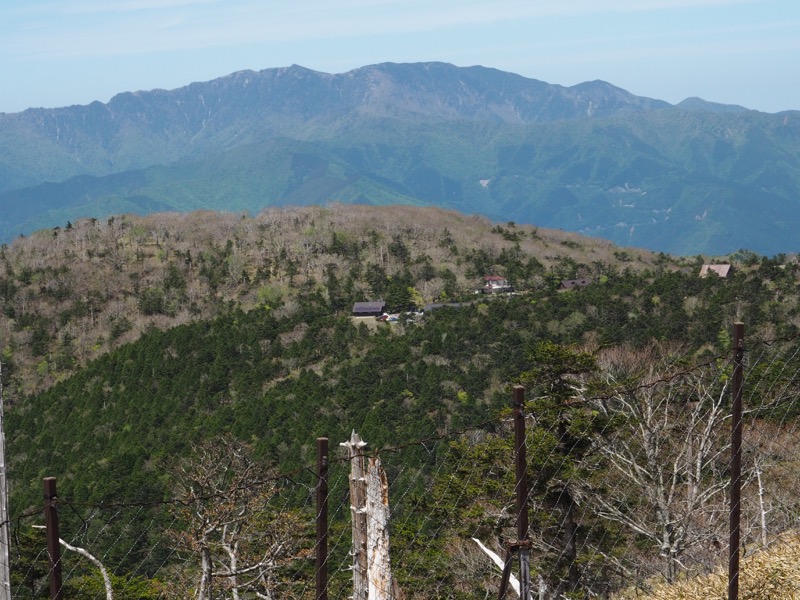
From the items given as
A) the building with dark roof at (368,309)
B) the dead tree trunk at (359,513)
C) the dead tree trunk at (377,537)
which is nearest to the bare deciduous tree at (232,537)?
the dead tree trunk at (359,513)

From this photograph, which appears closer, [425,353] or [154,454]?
[154,454]

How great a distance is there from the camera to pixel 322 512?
443cm

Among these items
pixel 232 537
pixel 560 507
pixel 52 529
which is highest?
pixel 52 529

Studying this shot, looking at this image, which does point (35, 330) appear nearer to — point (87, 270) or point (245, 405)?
point (87, 270)

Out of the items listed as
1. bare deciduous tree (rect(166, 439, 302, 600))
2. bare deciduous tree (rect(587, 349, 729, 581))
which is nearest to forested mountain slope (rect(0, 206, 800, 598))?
bare deciduous tree (rect(587, 349, 729, 581))

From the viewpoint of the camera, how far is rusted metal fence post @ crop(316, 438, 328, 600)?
4.39 meters

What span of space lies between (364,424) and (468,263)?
3438cm

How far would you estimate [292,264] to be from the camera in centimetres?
6638

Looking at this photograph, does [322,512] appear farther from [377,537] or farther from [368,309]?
[368,309]

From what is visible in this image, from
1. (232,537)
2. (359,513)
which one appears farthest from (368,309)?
(359,513)

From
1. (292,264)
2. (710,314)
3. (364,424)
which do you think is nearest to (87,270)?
(292,264)

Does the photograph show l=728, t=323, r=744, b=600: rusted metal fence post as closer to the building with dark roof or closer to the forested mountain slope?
the forested mountain slope

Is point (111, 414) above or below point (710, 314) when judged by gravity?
below

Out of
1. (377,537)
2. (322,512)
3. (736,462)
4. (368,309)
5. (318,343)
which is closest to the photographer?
(322,512)
